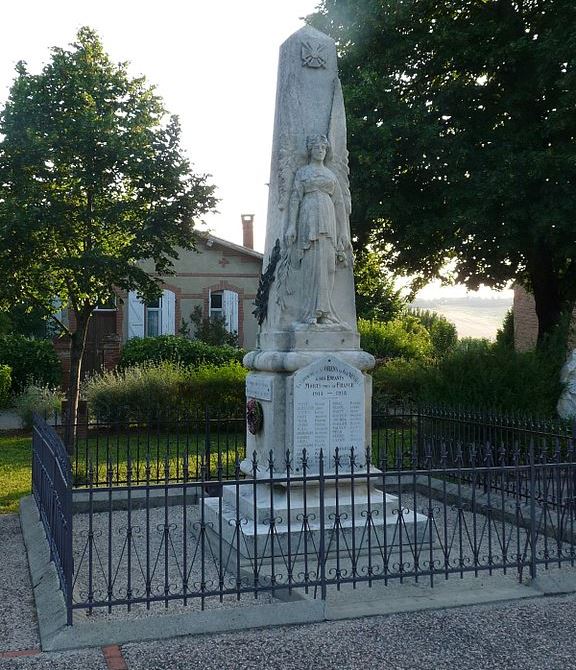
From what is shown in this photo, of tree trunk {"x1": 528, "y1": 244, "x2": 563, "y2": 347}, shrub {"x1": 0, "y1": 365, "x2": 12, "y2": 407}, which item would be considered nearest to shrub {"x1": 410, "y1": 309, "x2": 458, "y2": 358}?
tree trunk {"x1": 528, "y1": 244, "x2": 563, "y2": 347}

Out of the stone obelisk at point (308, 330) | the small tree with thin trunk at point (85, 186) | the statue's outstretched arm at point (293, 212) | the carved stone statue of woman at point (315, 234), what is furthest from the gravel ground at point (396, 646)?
the small tree with thin trunk at point (85, 186)

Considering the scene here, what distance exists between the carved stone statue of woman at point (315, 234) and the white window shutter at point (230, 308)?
69.4 feet

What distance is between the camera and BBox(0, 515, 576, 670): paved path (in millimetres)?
4703

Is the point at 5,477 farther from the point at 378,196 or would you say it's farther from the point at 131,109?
the point at 378,196

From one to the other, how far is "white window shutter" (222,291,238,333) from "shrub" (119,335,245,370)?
4771mm

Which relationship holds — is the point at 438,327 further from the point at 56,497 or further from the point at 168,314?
the point at 56,497

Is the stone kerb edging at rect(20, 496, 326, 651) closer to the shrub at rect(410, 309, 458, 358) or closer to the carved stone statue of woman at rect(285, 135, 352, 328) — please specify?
the carved stone statue of woman at rect(285, 135, 352, 328)

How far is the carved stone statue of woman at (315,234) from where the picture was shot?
762 centimetres

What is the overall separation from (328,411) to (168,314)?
21.3m

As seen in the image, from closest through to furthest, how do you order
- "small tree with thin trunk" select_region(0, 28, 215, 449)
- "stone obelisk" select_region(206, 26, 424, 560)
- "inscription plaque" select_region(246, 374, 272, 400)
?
"stone obelisk" select_region(206, 26, 424, 560) → "inscription plaque" select_region(246, 374, 272, 400) → "small tree with thin trunk" select_region(0, 28, 215, 449)

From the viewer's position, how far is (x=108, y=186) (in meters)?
15.1

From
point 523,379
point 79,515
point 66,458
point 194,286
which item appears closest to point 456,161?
point 523,379

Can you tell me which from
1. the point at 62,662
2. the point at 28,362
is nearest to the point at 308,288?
the point at 62,662

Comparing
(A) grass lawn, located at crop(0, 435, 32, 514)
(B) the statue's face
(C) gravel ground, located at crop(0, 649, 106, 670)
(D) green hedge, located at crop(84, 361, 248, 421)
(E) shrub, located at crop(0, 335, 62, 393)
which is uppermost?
(B) the statue's face
